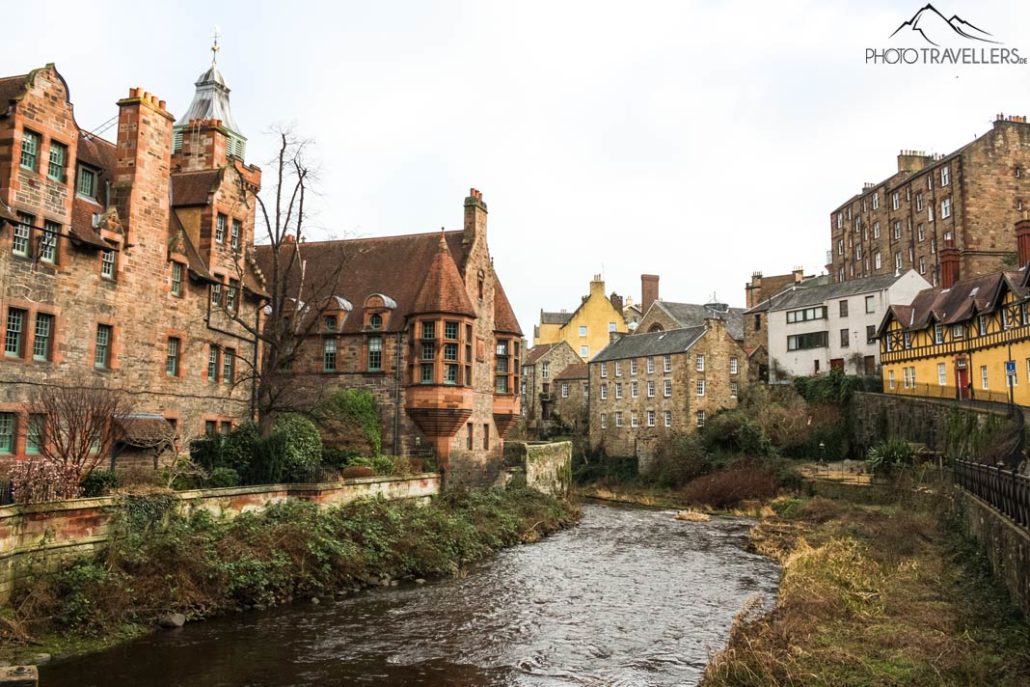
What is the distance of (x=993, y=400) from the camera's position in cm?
3719

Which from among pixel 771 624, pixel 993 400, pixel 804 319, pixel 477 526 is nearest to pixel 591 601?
pixel 771 624

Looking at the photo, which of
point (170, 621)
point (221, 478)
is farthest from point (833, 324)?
point (170, 621)

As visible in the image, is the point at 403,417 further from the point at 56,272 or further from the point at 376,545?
the point at 56,272

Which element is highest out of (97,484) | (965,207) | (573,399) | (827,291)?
(965,207)

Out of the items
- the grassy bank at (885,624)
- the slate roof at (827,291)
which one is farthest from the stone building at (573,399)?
the grassy bank at (885,624)

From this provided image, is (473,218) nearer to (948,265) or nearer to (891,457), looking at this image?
(891,457)

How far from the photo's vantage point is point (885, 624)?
44.5ft

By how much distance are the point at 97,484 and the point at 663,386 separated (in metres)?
43.1

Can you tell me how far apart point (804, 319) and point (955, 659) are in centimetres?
5001

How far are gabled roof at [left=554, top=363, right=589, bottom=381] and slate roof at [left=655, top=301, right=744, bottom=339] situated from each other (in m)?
8.54

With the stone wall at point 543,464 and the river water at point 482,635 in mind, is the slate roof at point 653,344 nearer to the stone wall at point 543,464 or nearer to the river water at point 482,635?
the stone wall at point 543,464

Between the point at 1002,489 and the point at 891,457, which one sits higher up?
the point at 1002,489

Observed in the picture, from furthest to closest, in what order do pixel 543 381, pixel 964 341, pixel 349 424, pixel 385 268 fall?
pixel 543 381, pixel 964 341, pixel 385 268, pixel 349 424

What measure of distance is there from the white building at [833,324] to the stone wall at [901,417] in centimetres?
717
